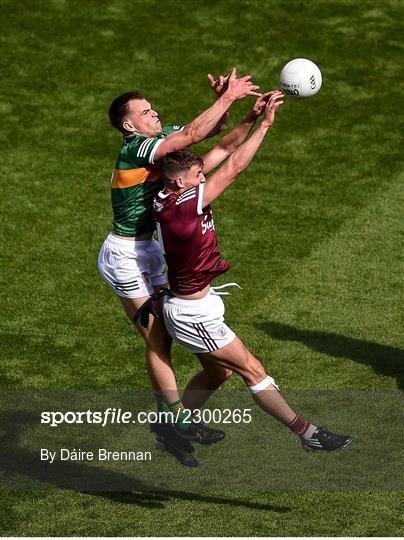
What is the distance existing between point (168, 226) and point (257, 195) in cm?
732

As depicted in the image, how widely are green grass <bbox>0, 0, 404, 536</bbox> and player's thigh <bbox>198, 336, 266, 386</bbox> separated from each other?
123 cm

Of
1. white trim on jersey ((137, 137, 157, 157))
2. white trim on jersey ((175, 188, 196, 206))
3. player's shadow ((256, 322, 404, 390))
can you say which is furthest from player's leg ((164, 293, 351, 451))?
player's shadow ((256, 322, 404, 390))

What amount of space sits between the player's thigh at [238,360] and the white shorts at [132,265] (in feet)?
3.17

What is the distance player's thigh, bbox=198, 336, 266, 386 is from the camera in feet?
35.1

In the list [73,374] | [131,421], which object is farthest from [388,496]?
[73,374]

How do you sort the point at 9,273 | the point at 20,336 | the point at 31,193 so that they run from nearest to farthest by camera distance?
1. the point at 20,336
2. the point at 9,273
3. the point at 31,193

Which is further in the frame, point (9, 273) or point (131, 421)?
point (9, 273)

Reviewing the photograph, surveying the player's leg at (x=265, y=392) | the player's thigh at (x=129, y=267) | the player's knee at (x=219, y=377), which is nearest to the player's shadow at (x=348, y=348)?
the player's leg at (x=265, y=392)

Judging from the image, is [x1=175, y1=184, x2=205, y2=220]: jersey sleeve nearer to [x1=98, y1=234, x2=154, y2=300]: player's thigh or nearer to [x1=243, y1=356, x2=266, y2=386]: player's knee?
[x1=98, y1=234, x2=154, y2=300]: player's thigh

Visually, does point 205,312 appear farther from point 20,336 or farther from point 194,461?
point 20,336

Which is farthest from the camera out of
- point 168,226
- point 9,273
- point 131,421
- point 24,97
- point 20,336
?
point 24,97

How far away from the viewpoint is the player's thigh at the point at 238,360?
1071cm

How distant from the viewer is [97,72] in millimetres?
20438

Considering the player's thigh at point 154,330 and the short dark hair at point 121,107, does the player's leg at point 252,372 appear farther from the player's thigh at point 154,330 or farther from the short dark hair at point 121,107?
the short dark hair at point 121,107
